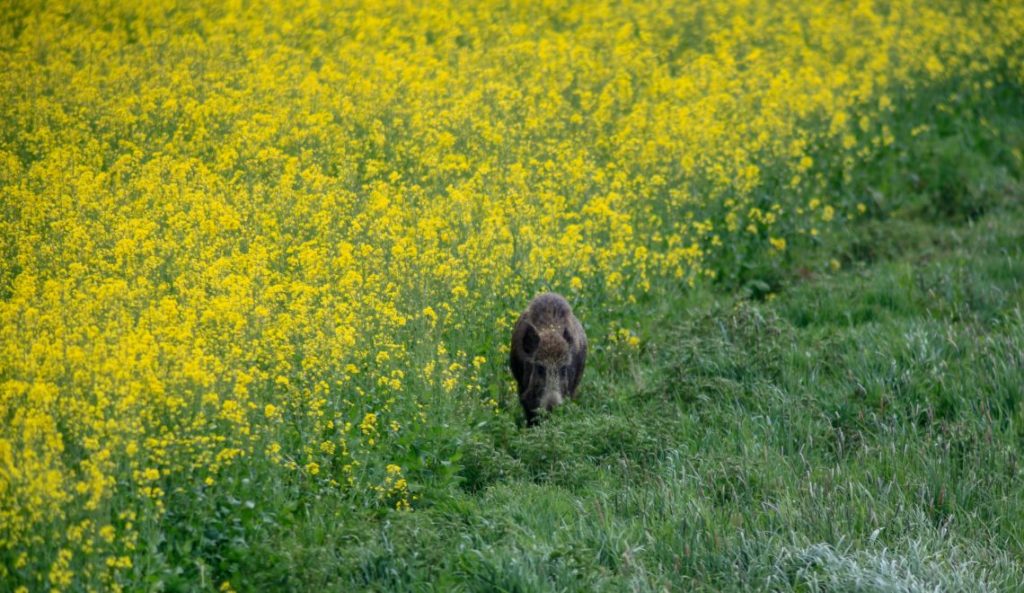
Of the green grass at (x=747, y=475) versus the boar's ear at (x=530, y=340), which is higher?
the boar's ear at (x=530, y=340)

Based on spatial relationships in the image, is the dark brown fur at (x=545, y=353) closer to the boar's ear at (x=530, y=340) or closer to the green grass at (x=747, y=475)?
the boar's ear at (x=530, y=340)

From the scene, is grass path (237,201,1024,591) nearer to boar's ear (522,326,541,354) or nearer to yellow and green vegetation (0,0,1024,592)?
yellow and green vegetation (0,0,1024,592)

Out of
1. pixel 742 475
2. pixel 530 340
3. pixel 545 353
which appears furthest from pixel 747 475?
pixel 530 340

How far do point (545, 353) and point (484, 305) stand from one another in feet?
4.34

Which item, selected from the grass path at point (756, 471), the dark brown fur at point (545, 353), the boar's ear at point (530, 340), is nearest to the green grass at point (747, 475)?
the grass path at point (756, 471)

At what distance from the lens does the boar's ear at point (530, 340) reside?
27.5ft

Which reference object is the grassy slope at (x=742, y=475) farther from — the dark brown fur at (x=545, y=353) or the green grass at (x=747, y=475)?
the dark brown fur at (x=545, y=353)

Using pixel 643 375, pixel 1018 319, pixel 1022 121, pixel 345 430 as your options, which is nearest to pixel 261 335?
pixel 345 430

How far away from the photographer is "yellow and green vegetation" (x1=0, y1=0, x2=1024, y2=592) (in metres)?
6.48

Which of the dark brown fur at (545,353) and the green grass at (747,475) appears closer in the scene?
the green grass at (747,475)

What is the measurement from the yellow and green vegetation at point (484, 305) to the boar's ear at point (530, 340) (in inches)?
18.5

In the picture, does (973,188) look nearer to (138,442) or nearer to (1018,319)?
(1018,319)

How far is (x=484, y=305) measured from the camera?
955 centimetres

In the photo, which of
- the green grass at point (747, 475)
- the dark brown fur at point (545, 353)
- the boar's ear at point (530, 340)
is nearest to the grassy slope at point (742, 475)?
the green grass at point (747, 475)
